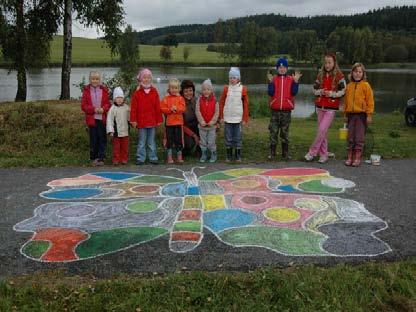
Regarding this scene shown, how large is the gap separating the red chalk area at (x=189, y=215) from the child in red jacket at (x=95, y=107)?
326 centimetres

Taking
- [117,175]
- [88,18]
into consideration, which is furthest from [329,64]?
[88,18]

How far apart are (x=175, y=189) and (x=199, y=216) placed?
1.24m

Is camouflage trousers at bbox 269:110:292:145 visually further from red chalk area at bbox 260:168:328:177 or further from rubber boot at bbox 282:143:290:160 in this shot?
red chalk area at bbox 260:168:328:177

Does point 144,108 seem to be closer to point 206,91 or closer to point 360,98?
point 206,91

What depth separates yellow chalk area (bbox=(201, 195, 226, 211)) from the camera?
586 centimetres

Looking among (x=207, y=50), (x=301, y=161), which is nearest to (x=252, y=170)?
(x=301, y=161)

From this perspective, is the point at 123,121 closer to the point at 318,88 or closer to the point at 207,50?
the point at 318,88

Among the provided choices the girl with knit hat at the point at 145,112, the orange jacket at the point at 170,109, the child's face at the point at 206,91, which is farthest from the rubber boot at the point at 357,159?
the girl with knit hat at the point at 145,112

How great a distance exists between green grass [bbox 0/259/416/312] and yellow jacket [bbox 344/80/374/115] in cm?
456

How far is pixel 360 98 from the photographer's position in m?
8.10

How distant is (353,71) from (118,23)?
9.22 metres

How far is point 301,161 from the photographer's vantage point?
8641 mm

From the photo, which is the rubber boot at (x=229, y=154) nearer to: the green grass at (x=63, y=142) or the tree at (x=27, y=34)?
the green grass at (x=63, y=142)

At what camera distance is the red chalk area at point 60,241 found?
14.5ft
